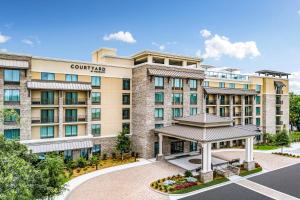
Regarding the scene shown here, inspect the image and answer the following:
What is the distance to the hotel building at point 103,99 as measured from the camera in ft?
99.6

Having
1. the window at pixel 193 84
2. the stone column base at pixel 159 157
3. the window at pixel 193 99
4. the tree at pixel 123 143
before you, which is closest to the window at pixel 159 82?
the window at pixel 193 84

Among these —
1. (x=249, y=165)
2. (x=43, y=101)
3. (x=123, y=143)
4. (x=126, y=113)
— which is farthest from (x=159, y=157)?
(x=43, y=101)

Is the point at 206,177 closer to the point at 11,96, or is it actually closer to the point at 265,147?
the point at 11,96

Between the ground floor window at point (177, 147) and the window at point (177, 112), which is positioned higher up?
the window at point (177, 112)

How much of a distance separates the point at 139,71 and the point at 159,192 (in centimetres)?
1996

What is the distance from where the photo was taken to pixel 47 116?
107 feet

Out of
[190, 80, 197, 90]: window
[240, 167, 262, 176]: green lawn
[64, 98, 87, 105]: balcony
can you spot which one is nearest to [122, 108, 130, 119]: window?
[64, 98, 87, 105]: balcony

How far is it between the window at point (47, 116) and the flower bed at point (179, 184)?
670 inches

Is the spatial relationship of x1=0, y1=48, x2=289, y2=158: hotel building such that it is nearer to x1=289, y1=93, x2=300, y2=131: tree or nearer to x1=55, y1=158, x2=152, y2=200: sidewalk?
x1=55, y1=158, x2=152, y2=200: sidewalk

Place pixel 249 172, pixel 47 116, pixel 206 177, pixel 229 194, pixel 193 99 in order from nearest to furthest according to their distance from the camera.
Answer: pixel 229 194, pixel 206 177, pixel 249 172, pixel 47 116, pixel 193 99

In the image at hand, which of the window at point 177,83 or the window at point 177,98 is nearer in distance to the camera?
the window at point 177,83

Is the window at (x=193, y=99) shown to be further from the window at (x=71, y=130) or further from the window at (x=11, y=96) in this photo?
the window at (x=11, y=96)

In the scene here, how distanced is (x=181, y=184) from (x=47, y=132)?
19666 millimetres

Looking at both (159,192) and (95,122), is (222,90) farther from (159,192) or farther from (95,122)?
(159,192)
